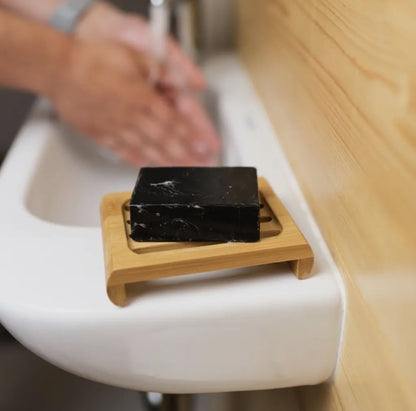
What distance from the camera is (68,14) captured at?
0.76 meters

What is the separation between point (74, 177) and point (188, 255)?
366 mm

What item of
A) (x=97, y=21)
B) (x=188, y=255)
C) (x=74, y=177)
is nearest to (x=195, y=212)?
(x=188, y=255)

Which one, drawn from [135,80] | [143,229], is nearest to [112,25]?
[135,80]

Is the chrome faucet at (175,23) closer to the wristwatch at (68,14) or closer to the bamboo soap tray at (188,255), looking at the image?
the wristwatch at (68,14)

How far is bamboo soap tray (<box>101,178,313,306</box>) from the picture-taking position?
35cm

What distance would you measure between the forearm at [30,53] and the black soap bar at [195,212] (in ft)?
1.10

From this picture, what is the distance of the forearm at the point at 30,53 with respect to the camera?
0.63 m

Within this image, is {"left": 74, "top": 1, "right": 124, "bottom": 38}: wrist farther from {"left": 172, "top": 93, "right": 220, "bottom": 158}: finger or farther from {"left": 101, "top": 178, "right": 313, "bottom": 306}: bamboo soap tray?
{"left": 101, "top": 178, "right": 313, "bottom": 306}: bamboo soap tray

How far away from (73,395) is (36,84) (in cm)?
44

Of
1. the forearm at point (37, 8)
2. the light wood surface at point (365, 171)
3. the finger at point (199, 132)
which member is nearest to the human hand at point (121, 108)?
the finger at point (199, 132)

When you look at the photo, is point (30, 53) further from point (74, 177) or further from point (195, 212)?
point (195, 212)

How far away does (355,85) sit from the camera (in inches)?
13.4

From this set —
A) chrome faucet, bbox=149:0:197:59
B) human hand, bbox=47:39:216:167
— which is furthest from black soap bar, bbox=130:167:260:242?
chrome faucet, bbox=149:0:197:59

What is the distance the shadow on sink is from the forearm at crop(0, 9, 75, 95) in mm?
71
